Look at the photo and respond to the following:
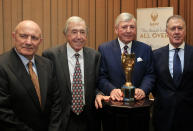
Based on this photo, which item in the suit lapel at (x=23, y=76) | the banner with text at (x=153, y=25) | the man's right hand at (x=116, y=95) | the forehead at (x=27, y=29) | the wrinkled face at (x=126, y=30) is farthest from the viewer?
the banner with text at (x=153, y=25)

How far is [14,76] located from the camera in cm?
207

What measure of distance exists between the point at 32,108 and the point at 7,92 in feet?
0.82

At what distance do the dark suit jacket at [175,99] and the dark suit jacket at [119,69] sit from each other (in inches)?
5.8

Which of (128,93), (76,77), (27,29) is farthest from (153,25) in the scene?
(27,29)

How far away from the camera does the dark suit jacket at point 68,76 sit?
258cm

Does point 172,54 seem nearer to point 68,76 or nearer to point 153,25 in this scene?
point 68,76

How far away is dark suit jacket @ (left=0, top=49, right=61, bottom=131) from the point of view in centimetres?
200

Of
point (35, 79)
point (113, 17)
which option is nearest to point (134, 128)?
point (35, 79)

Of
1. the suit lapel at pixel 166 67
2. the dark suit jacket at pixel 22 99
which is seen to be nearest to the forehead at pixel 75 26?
the dark suit jacket at pixel 22 99

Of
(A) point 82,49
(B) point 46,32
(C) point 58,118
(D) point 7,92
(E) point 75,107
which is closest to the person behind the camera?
(D) point 7,92

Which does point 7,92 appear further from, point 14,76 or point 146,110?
point 146,110

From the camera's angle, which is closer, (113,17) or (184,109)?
(184,109)

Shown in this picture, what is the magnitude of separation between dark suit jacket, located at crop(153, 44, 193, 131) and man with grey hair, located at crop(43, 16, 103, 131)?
72 centimetres

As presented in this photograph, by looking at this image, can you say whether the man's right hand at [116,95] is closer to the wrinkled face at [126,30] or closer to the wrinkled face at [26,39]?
the wrinkled face at [126,30]
